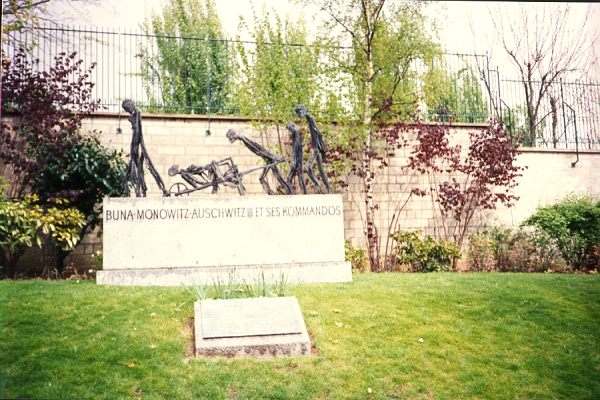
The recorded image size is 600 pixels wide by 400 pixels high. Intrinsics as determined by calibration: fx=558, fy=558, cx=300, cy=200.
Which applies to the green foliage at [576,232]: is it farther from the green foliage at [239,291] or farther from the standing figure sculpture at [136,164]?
the standing figure sculpture at [136,164]

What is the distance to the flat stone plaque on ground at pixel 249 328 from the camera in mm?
5047

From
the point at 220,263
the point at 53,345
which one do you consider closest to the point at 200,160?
the point at 220,263

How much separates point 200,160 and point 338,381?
Answer: 642cm

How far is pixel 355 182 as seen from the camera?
11.2 m

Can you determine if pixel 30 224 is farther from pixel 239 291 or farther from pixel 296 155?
pixel 296 155

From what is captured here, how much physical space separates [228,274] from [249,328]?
2.19 meters

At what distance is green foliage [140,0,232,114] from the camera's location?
10625mm

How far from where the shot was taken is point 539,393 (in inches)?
188

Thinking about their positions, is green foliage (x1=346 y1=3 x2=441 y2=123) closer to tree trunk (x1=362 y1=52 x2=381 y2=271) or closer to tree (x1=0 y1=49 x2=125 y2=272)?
tree trunk (x1=362 y1=52 x2=381 y2=271)

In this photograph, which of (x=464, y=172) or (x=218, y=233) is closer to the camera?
(x=218, y=233)

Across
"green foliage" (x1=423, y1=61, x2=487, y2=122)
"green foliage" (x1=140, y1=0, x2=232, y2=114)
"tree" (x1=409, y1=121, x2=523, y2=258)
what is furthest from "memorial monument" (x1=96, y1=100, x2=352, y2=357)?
"green foliage" (x1=423, y1=61, x2=487, y2=122)

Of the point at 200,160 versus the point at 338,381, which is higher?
the point at 200,160

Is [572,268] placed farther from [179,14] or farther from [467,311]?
[179,14]

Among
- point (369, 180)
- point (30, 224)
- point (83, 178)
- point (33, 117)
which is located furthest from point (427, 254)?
point (33, 117)
